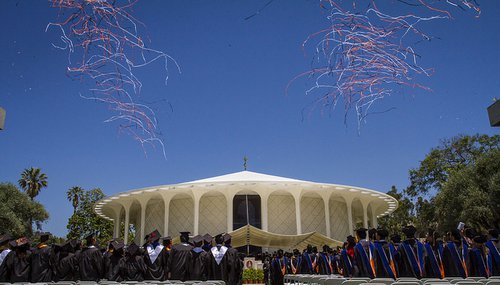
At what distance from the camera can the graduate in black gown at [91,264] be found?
1175 cm

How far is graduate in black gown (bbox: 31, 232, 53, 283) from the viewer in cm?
1111

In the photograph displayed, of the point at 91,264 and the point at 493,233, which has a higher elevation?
the point at 493,233

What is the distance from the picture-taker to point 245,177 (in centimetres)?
4584

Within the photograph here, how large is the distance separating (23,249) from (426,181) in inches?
1655

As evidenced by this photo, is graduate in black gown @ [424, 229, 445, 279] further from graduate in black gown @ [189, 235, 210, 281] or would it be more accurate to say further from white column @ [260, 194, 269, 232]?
white column @ [260, 194, 269, 232]

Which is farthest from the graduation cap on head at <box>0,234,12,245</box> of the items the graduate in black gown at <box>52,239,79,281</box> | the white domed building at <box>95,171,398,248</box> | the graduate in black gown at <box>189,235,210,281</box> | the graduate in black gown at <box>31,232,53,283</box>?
the white domed building at <box>95,171,398,248</box>

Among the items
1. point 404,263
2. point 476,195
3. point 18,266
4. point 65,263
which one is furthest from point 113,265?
point 476,195

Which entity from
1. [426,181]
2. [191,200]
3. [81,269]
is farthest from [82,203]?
[81,269]

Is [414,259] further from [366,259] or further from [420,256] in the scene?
[366,259]

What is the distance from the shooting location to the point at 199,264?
1202cm

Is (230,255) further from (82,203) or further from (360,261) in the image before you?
(82,203)

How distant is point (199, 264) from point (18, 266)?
4.40 metres

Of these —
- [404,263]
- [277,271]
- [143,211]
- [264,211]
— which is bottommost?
[277,271]

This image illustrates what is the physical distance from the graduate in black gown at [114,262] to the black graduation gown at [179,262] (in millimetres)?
1299
